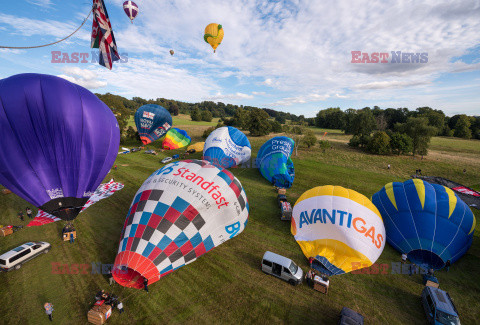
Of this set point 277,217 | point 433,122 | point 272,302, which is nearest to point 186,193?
point 272,302

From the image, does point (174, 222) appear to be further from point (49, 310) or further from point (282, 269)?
point (282, 269)

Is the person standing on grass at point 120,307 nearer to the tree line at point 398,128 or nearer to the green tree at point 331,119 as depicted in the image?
the tree line at point 398,128

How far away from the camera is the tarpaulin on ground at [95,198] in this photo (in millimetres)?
11688

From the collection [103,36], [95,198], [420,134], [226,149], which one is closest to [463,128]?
[420,134]

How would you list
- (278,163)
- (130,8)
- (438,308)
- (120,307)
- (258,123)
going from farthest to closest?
(258,123) → (130,8) → (278,163) → (120,307) → (438,308)

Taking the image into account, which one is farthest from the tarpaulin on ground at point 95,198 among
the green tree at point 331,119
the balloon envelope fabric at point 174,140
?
the green tree at point 331,119

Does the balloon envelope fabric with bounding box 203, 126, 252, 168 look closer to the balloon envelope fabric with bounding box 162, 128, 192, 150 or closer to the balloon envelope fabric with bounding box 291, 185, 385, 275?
the balloon envelope fabric with bounding box 162, 128, 192, 150

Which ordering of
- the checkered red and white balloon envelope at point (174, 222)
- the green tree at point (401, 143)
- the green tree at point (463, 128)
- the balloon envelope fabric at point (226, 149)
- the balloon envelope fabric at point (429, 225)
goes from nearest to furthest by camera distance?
the checkered red and white balloon envelope at point (174, 222), the balloon envelope fabric at point (429, 225), the balloon envelope fabric at point (226, 149), the green tree at point (401, 143), the green tree at point (463, 128)

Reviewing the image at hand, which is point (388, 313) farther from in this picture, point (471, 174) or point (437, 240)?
point (471, 174)

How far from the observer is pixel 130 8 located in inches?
867

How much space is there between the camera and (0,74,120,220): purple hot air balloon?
8414mm

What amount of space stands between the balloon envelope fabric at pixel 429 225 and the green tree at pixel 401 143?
81.1 ft

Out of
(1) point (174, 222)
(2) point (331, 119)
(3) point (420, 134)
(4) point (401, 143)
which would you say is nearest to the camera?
(1) point (174, 222)

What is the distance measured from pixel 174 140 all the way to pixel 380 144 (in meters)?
33.2
